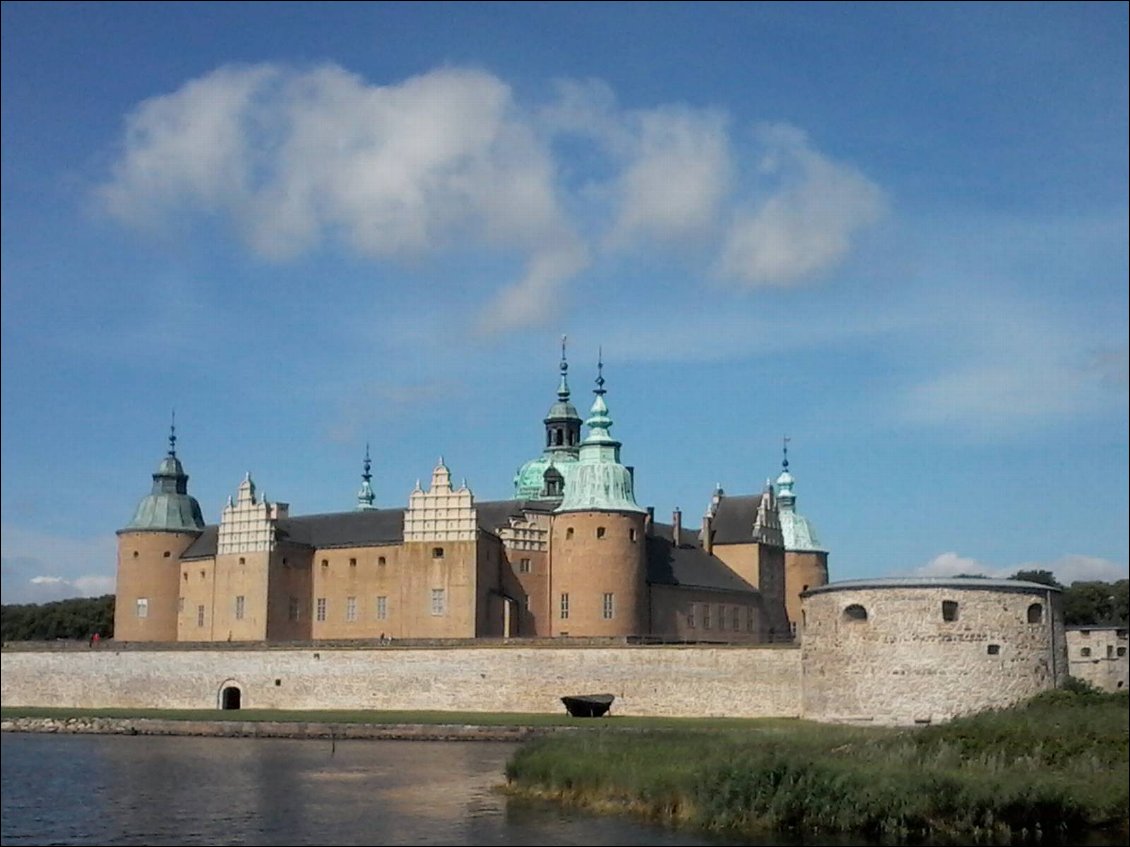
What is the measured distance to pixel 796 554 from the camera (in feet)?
228

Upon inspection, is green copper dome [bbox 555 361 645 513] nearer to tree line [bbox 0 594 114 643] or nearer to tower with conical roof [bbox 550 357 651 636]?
tower with conical roof [bbox 550 357 651 636]

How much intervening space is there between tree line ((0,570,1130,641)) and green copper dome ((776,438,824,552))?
14068 millimetres

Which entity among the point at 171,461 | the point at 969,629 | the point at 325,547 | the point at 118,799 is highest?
the point at 171,461

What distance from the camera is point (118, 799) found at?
2819 centimetres

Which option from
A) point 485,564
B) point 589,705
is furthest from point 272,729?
point 485,564

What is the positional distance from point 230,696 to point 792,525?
28674mm

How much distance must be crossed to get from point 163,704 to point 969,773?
3897 centimetres

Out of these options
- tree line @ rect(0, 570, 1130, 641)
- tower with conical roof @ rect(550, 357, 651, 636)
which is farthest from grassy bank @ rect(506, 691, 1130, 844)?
tree line @ rect(0, 570, 1130, 641)

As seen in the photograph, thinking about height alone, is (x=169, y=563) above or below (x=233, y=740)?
above

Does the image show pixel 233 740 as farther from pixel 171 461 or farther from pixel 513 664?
pixel 171 461

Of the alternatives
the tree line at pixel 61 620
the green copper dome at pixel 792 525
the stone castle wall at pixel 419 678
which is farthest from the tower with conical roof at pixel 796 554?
the tree line at pixel 61 620

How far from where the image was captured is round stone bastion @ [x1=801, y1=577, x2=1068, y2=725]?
1462 inches

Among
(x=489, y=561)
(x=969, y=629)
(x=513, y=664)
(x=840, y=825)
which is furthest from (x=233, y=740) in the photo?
(x=840, y=825)

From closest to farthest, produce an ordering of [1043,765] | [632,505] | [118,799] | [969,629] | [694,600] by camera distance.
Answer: [1043,765], [118,799], [969,629], [632,505], [694,600]
